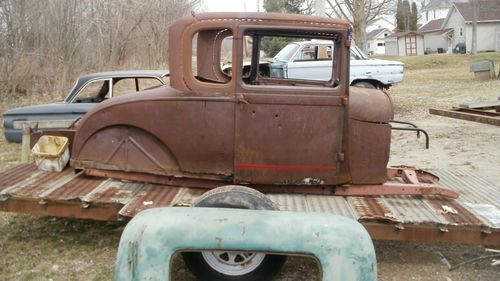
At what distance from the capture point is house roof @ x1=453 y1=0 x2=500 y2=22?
2035 inches

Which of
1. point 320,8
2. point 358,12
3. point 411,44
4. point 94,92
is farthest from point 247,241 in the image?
point 411,44

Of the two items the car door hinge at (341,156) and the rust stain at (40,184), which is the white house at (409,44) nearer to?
the car door hinge at (341,156)

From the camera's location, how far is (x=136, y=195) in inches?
177

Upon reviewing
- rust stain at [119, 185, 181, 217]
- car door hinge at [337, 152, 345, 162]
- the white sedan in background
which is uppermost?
the white sedan in background

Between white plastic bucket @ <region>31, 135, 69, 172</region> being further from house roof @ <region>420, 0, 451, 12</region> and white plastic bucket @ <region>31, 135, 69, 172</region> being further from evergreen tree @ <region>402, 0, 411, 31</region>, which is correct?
house roof @ <region>420, 0, 451, 12</region>

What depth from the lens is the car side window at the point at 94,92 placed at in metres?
8.71

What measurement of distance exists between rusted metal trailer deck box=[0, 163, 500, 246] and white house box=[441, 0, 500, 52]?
5157 cm

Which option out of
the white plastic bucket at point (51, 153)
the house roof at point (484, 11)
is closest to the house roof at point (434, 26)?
the house roof at point (484, 11)

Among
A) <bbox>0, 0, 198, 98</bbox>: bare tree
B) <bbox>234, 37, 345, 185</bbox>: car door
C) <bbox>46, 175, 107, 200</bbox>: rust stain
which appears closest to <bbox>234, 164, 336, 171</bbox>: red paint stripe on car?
<bbox>234, 37, 345, 185</bbox>: car door

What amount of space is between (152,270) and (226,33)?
2.50m

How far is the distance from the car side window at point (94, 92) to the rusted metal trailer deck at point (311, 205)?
153 inches

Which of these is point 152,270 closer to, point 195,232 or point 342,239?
point 195,232

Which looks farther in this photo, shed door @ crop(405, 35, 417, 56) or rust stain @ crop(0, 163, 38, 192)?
shed door @ crop(405, 35, 417, 56)

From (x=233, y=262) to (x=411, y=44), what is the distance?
6223 centimetres
